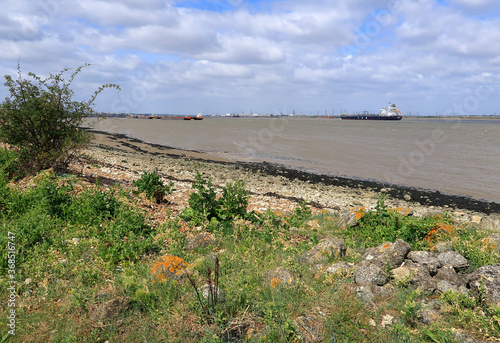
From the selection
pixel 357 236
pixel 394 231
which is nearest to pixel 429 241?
pixel 394 231

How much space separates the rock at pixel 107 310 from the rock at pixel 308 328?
6.86ft

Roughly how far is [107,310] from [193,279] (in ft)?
3.76

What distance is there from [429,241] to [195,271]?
178 inches

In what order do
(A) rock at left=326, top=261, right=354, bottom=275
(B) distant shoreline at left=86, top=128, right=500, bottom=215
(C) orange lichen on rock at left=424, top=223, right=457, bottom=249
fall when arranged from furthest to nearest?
(B) distant shoreline at left=86, top=128, right=500, bottom=215 < (C) orange lichen on rock at left=424, top=223, right=457, bottom=249 < (A) rock at left=326, top=261, right=354, bottom=275

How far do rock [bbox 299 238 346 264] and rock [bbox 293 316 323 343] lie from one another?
4.98 feet

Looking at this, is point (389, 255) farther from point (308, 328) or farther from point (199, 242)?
point (199, 242)

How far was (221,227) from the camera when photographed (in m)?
6.46

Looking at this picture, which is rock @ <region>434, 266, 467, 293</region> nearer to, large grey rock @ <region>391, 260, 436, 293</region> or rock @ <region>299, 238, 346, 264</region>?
large grey rock @ <region>391, 260, 436, 293</region>

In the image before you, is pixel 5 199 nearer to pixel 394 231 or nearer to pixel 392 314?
pixel 392 314

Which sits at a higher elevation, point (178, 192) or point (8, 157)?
point (8, 157)

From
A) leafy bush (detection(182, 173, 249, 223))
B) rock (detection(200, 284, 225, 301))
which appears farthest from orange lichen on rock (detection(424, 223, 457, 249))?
rock (detection(200, 284, 225, 301))

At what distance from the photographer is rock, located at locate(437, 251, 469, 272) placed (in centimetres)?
484

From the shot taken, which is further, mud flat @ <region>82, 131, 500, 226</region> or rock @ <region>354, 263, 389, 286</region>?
mud flat @ <region>82, 131, 500, 226</region>

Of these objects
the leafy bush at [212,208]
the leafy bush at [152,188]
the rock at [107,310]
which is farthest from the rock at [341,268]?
the leafy bush at [152,188]
